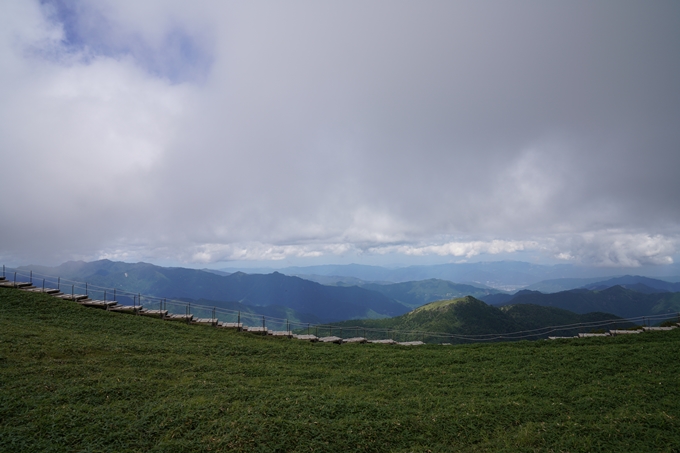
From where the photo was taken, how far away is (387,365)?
15.6m

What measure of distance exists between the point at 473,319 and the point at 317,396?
154402mm

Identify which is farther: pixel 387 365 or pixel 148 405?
pixel 387 365

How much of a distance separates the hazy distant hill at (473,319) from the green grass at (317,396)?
12764cm

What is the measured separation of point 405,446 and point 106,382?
9.13 meters

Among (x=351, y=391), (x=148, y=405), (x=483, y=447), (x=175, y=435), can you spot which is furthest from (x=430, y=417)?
(x=148, y=405)

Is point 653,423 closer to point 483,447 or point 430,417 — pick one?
point 483,447

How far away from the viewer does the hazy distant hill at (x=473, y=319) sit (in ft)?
470

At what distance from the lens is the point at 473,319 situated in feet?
492

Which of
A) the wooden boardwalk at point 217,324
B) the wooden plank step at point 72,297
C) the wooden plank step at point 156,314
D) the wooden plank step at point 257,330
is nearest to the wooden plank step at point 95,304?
the wooden boardwalk at point 217,324

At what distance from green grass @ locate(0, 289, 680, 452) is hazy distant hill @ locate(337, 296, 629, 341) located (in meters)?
128

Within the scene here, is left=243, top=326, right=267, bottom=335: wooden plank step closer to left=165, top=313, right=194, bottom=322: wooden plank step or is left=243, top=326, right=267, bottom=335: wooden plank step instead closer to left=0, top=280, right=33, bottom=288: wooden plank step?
left=165, top=313, right=194, bottom=322: wooden plank step

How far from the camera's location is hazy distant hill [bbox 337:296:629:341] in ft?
470

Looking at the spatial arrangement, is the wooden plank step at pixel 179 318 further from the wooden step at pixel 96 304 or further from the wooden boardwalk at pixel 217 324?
the wooden step at pixel 96 304

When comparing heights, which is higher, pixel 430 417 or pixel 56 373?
pixel 56 373
